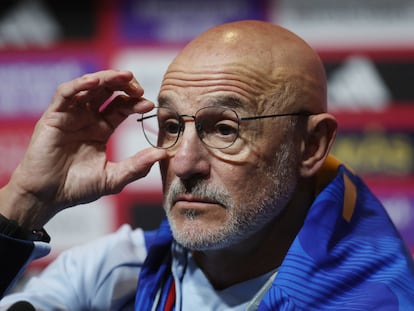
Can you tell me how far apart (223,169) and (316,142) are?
25 cm

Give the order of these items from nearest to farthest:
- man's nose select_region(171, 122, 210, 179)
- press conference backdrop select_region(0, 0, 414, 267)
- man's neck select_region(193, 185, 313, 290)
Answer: man's nose select_region(171, 122, 210, 179) < man's neck select_region(193, 185, 313, 290) < press conference backdrop select_region(0, 0, 414, 267)

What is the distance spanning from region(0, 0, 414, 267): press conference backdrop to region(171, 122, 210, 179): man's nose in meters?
1.27

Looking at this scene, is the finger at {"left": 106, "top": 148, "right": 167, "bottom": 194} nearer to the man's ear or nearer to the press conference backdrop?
the man's ear

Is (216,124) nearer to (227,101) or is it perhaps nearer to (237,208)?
(227,101)

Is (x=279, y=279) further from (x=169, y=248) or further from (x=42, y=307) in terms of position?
(x=42, y=307)

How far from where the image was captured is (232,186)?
1438 mm

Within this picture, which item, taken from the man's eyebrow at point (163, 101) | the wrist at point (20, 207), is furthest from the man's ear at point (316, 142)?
the wrist at point (20, 207)

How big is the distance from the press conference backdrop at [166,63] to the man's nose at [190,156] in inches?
50.1

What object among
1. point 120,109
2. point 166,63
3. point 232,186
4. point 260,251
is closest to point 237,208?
point 232,186

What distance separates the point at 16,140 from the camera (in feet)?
9.09

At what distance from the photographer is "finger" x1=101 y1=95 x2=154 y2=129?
5.05 ft

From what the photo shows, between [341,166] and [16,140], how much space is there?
1531 millimetres

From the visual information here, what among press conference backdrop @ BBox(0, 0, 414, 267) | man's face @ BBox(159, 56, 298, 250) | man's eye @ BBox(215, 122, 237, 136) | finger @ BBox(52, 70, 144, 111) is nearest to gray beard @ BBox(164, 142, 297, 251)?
man's face @ BBox(159, 56, 298, 250)

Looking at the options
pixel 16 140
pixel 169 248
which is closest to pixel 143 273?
pixel 169 248
